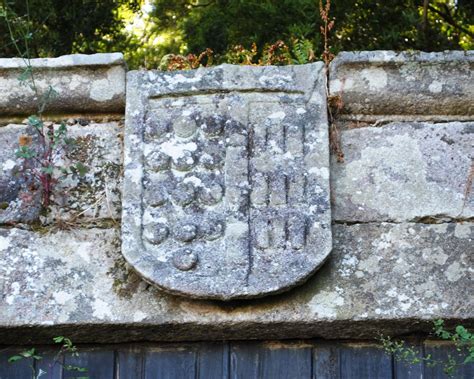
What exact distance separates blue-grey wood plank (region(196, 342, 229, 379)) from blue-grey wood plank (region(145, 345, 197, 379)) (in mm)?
19

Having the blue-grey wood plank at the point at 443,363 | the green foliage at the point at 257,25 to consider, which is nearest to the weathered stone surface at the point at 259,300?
the blue-grey wood plank at the point at 443,363

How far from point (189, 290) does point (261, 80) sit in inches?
24.8

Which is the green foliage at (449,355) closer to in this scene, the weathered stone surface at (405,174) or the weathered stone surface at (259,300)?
the weathered stone surface at (259,300)

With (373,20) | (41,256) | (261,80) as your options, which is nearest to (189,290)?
(41,256)

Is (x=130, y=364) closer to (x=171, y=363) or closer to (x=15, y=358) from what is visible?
(x=171, y=363)

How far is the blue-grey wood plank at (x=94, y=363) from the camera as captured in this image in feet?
9.50

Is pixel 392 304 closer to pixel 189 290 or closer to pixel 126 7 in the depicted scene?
pixel 189 290

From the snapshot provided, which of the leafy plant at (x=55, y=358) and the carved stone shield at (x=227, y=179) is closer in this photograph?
the carved stone shield at (x=227, y=179)

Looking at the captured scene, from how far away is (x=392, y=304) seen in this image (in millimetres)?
2754

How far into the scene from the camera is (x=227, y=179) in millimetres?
2816

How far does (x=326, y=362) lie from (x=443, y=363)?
0.31m

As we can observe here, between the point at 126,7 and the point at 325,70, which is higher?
the point at 126,7

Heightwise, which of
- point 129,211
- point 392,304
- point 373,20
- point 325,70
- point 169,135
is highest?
point 373,20

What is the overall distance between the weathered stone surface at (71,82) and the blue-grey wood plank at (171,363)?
0.69 meters
